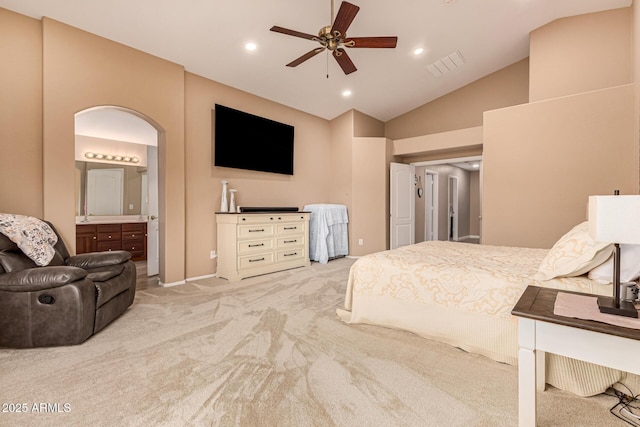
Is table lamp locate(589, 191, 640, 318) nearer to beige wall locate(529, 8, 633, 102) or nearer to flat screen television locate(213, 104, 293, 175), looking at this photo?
beige wall locate(529, 8, 633, 102)

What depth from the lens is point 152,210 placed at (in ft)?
13.8

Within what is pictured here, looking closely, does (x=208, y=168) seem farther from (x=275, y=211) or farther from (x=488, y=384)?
(x=488, y=384)

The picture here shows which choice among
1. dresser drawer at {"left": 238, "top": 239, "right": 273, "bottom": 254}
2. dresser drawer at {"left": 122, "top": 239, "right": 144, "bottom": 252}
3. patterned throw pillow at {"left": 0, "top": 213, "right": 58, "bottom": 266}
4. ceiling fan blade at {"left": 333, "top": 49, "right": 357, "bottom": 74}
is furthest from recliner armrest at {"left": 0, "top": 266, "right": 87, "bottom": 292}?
dresser drawer at {"left": 122, "top": 239, "right": 144, "bottom": 252}

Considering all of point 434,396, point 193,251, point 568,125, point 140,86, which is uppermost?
point 140,86

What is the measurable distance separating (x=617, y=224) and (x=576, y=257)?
0.62 metres

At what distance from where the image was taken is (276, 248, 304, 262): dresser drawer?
14.6 ft

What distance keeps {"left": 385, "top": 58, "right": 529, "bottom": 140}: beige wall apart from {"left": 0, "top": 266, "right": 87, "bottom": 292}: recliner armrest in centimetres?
612

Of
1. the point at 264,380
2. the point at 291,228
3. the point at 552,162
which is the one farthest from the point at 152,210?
the point at 552,162

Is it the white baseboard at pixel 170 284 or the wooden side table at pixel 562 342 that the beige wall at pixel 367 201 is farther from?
the wooden side table at pixel 562 342

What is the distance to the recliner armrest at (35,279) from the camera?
1955mm

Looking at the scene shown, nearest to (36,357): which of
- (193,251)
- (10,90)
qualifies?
(193,251)

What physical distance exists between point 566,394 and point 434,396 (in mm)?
698

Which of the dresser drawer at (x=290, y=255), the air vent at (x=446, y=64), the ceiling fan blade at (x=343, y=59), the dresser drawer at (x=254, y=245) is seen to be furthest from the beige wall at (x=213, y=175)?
the air vent at (x=446, y=64)

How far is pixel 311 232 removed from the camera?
5359 mm
